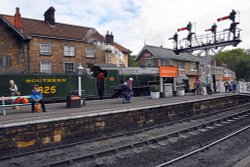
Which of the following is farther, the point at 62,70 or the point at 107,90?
the point at 62,70

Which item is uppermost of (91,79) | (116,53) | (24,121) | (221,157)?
(116,53)

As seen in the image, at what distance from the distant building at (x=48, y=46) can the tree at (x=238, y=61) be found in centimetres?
4750

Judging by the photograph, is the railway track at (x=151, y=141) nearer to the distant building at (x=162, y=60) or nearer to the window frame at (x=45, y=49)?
the window frame at (x=45, y=49)

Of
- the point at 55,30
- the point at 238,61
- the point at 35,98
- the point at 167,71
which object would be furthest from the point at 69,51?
the point at 238,61

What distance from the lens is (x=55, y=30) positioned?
30.4 meters

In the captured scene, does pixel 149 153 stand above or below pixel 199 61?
below

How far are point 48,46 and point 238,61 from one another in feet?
194

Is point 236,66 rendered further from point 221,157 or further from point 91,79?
point 221,157

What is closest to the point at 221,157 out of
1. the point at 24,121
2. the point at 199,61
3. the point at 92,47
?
the point at 24,121

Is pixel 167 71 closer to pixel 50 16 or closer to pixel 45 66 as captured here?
pixel 45 66

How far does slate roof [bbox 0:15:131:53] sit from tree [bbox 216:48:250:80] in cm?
4871

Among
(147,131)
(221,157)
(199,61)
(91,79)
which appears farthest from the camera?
(199,61)

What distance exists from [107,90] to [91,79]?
59.9 inches

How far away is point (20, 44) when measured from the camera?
85.8ft
